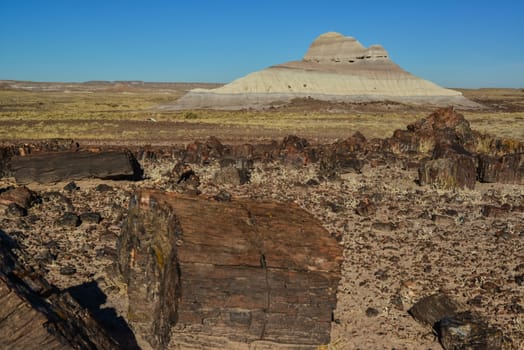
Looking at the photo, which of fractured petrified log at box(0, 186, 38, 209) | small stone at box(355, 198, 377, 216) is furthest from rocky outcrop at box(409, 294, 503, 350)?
fractured petrified log at box(0, 186, 38, 209)

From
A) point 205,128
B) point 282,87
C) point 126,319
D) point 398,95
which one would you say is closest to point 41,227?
point 126,319

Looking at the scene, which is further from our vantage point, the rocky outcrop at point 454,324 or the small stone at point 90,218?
the small stone at point 90,218

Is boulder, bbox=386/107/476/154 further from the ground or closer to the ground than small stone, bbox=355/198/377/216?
further from the ground

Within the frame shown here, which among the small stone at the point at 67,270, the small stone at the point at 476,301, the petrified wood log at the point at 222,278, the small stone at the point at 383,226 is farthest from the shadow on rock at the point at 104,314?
the small stone at the point at 383,226

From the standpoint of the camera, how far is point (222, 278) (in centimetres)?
627

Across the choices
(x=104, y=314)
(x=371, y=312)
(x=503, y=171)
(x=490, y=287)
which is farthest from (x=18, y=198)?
(x=503, y=171)

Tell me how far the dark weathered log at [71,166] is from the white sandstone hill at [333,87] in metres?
48.3

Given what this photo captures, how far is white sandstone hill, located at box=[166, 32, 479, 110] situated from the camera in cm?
6625

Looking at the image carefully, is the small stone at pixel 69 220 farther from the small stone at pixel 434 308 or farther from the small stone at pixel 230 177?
the small stone at pixel 434 308

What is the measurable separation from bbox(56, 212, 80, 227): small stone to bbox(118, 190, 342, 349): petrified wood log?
3996mm

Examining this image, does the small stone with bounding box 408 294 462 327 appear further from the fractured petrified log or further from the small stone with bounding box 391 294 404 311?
the fractured petrified log

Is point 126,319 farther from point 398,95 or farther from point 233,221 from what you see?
point 398,95

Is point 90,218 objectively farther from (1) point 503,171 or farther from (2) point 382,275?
(1) point 503,171

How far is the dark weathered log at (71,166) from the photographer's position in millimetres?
13797
